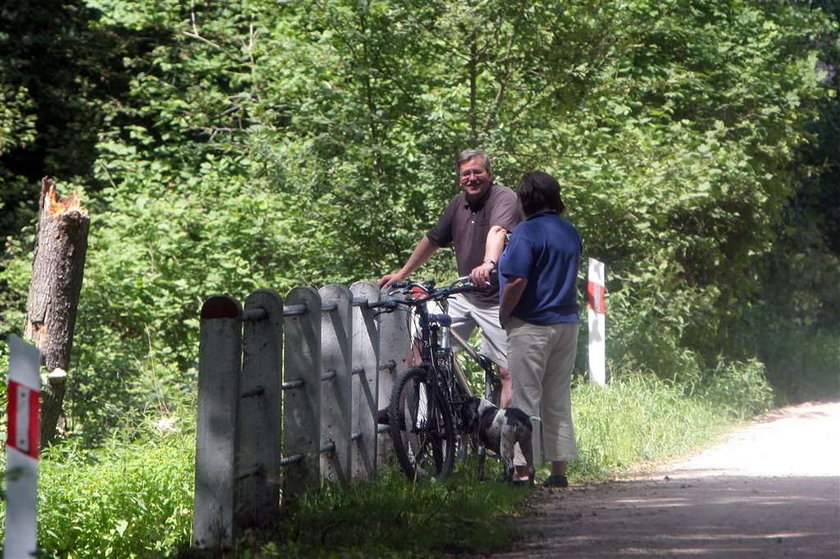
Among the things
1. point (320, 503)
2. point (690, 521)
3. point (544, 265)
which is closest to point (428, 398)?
point (544, 265)

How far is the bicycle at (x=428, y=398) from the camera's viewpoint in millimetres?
8188

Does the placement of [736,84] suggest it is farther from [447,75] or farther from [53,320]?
[53,320]

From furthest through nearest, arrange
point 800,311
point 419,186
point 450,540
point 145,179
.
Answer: point 800,311 < point 145,179 < point 419,186 < point 450,540

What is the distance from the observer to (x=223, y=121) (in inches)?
809

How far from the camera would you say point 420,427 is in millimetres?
8336

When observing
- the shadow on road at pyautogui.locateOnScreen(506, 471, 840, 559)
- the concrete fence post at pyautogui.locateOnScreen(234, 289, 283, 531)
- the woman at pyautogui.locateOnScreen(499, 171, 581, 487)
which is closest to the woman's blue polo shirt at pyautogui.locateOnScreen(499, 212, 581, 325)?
the woman at pyautogui.locateOnScreen(499, 171, 581, 487)

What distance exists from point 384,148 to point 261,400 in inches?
277

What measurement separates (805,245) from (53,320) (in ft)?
58.6

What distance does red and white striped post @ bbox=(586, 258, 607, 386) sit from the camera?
47.9 feet

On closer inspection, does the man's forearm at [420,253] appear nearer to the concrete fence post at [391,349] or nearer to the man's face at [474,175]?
the concrete fence post at [391,349]

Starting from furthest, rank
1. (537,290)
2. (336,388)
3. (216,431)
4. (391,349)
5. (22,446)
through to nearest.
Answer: (391,349)
(537,290)
(336,388)
(216,431)
(22,446)

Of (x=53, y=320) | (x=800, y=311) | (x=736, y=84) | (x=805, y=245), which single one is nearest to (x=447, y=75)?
(x=53, y=320)

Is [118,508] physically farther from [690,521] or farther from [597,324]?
[597,324]

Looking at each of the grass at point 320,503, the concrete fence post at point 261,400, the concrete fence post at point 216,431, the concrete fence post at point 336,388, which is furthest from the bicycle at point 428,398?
the concrete fence post at point 216,431
